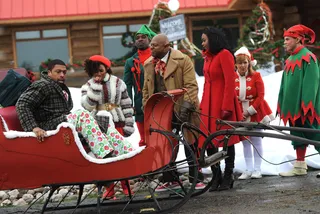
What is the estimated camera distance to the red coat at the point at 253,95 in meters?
7.17

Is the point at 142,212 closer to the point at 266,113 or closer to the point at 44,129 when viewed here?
the point at 44,129

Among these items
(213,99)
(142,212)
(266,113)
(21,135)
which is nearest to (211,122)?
(213,99)

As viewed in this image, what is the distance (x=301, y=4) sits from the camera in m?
17.2

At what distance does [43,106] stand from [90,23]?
11747 mm

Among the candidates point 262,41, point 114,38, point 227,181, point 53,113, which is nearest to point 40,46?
point 114,38

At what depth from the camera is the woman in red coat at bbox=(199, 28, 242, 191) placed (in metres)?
6.45

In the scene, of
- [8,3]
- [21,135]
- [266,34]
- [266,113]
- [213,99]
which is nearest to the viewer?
[21,135]

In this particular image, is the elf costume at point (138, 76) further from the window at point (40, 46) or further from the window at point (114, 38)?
the window at point (40, 46)

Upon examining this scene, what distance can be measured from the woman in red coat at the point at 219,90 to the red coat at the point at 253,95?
594mm

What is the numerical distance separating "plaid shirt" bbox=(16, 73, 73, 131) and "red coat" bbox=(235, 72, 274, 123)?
7.85ft

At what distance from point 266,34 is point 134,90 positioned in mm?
6463

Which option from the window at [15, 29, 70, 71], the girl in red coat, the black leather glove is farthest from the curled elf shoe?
the window at [15, 29, 70, 71]

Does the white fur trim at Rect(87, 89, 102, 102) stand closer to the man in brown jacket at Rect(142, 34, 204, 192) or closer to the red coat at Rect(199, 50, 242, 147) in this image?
the man in brown jacket at Rect(142, 34, 204, 192)

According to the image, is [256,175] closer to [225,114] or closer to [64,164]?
[225,114]
